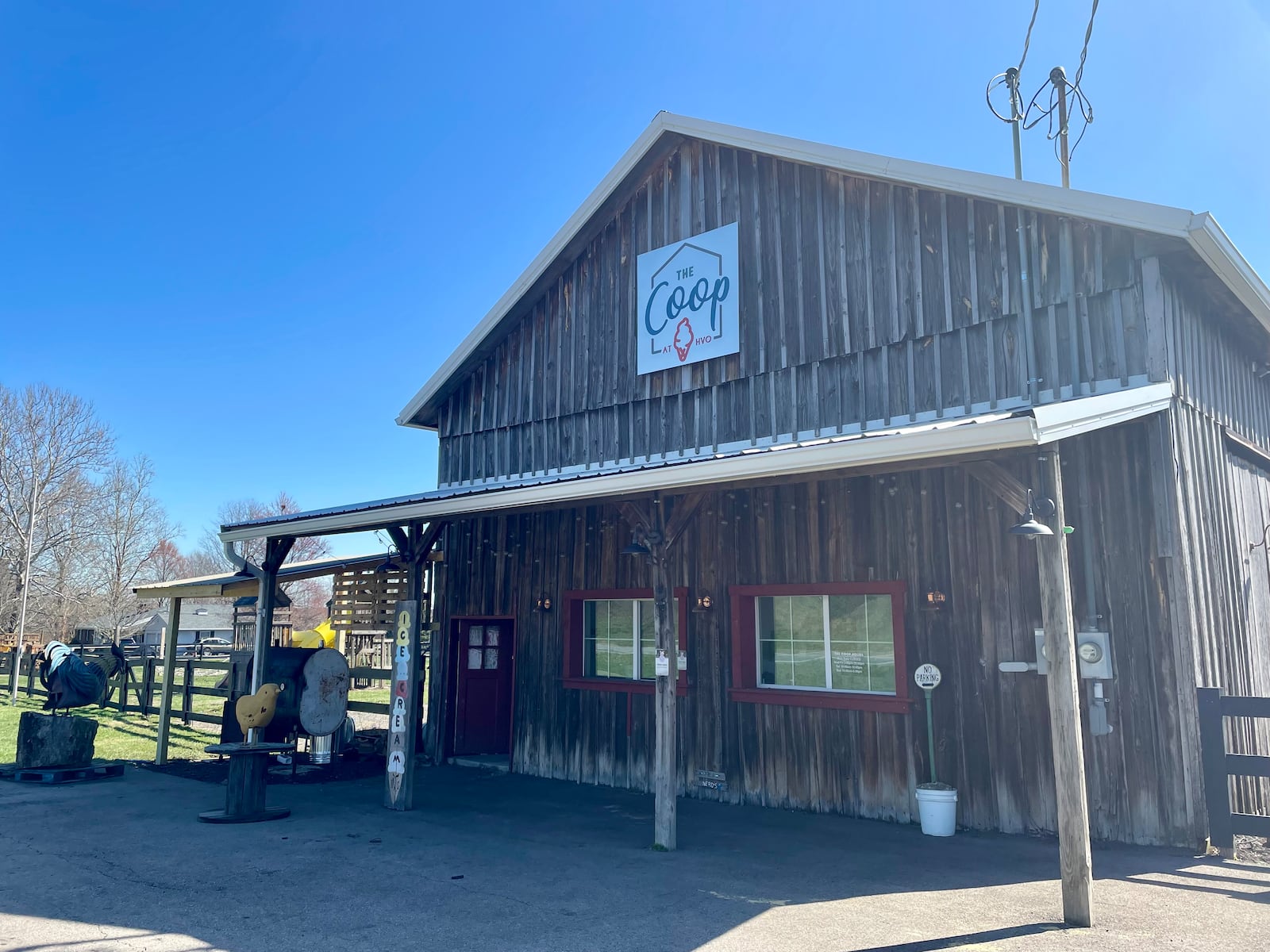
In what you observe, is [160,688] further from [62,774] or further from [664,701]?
[664,701]

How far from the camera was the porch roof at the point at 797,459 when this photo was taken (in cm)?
526

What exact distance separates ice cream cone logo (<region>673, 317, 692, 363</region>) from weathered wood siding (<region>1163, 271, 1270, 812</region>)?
15.6ft

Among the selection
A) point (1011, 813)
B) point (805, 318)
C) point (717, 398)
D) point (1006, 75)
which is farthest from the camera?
point (1006, 75)

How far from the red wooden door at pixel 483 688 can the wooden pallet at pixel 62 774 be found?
4.09 m

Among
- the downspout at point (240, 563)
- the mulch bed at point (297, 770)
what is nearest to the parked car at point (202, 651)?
the mulch bed at point (297, 770)

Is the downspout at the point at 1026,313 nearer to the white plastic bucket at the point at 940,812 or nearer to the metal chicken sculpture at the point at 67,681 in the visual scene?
the white plastic bucket at the point at 940,812

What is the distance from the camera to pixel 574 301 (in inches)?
464

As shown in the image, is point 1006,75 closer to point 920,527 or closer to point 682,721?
point 920,527

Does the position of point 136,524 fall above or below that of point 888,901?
above

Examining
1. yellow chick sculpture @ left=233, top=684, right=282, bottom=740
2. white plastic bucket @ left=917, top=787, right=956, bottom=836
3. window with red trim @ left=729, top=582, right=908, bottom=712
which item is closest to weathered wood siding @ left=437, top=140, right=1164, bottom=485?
window with red trim @ left=729, top=582, right=908, bottom=712

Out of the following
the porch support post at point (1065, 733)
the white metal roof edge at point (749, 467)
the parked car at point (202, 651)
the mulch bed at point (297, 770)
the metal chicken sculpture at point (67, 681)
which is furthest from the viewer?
the parked car at point (202, 651)

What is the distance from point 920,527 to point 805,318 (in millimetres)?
2540

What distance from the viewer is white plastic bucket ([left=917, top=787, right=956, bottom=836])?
7391 mm

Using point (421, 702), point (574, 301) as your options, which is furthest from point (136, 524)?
point (574, 301)
